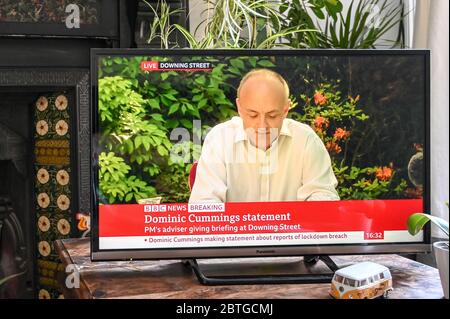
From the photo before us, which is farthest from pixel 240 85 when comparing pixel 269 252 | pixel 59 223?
pixel 59 223

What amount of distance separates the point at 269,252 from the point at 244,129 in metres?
0.32

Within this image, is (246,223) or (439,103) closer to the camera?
(246,223)

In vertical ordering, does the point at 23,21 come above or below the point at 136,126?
above

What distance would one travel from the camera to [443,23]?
94.3 inches

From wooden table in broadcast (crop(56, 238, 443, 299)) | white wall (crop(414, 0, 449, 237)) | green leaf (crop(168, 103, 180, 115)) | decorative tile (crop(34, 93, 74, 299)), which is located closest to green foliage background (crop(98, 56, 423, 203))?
green leaf (crop(168, 103, 180, 115))

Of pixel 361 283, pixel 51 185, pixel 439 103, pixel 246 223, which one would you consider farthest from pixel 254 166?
pixel 51 185

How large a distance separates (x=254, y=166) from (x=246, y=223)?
14cm

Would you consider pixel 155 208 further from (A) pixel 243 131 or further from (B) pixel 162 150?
(A) pixel 243 131

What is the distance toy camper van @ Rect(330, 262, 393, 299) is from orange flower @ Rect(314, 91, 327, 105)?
42 centimetres

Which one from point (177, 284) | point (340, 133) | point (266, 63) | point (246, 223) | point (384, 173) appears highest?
point (266, 63)

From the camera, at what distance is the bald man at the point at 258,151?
179 cm

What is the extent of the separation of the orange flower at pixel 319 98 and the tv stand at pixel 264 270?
0.40 metres

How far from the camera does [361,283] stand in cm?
159

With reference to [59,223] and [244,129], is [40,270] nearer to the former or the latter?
[59,223]
